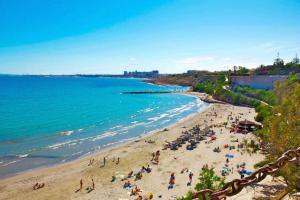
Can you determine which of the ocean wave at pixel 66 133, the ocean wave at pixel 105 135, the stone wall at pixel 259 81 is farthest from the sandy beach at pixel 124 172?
the stone wall at pixel 259 81

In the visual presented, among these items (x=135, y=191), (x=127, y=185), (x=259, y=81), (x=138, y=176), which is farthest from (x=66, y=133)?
(x=259, y=81)

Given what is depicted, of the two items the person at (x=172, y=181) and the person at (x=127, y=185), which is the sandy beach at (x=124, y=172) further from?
the person at (x=127, y=185)

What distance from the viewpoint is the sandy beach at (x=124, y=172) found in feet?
80.0

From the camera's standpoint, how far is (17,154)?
3566 cm

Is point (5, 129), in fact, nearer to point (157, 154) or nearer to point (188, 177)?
point (157, 154)

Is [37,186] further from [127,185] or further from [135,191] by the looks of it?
[135,191]

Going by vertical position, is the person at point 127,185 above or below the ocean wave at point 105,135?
below

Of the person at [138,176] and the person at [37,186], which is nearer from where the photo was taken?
the person at [37,186]

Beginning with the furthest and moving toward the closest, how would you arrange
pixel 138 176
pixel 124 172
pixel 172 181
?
pixel 124 172, pixel 138 176, pixel 172 181

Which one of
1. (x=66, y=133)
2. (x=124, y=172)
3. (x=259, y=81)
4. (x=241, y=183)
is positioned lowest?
(x=124, y=172)

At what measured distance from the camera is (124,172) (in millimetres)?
29328

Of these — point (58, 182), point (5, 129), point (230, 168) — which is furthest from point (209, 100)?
point (58, 182)

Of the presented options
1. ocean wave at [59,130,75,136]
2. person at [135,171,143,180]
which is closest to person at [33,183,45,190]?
person at [135,171,143,180]

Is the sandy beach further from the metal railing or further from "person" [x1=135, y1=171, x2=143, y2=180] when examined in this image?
the metal railing
